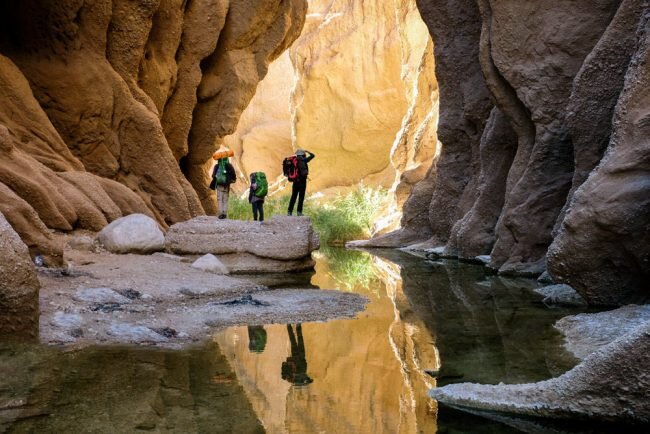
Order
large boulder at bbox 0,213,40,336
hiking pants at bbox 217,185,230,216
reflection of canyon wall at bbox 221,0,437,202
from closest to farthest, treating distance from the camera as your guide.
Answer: large boulder at bbox 0,213,40,336 < hiking pants at bbox 217,185,230,216 < reflection of canyon wall at bbox 221,0,437,202

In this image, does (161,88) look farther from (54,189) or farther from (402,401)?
(402,401)

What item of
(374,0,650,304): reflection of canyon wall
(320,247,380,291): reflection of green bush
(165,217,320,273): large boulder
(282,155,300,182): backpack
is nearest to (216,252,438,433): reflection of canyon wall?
(374,0,650,304): reflection of canyon wall

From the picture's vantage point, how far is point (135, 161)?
637 inches

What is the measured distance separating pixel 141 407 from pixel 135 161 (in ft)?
41.4

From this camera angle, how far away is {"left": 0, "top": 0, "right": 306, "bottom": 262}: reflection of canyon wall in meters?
11.7

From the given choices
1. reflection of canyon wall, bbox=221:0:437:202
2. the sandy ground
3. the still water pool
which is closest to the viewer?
the still water pool

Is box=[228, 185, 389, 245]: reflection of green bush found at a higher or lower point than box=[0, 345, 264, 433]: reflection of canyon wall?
higher

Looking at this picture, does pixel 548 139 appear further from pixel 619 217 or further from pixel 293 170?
pixel 293 170

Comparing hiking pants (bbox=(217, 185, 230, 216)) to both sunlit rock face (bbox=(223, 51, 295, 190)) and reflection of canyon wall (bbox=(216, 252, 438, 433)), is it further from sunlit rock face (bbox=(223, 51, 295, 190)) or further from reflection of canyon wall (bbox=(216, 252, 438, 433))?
sunlit rock face (bbox=(223, 51, 295, 190))

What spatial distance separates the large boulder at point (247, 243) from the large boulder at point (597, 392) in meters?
8.05

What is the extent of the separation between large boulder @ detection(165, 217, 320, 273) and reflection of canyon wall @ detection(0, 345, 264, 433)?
6.58 m

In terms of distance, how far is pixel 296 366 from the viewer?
17.2ft

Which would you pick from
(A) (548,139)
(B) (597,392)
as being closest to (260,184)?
(A) (548,139)

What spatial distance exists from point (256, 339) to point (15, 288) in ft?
5.90
